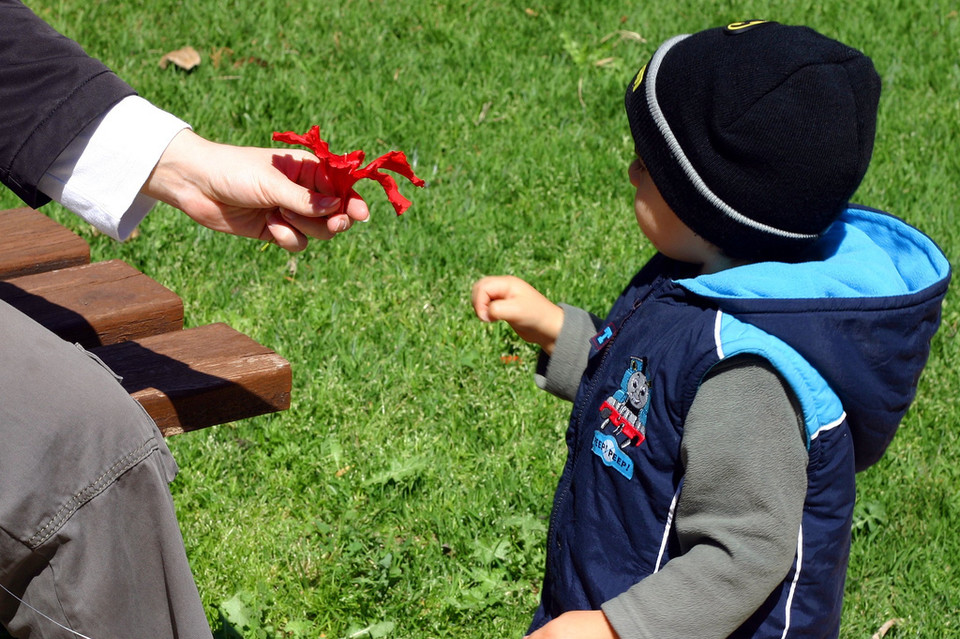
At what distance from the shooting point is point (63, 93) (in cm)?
202

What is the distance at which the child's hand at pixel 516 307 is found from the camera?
230 centimetres

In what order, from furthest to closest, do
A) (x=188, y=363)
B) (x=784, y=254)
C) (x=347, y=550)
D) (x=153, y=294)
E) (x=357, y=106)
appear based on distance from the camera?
(x=357, y=106) < (x=347, y=550) < (x=153, y=294) < (x=188, y=363) < (x=784, y=254)

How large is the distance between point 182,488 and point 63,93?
5.03 feet

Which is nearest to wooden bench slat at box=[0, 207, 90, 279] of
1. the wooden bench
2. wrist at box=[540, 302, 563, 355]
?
the wooden bench

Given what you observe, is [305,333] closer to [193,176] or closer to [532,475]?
[532,475]

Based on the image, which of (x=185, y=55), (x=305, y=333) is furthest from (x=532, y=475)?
(x=185, y=55)

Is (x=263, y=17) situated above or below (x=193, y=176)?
below

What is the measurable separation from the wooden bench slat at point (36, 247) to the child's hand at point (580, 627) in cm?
171

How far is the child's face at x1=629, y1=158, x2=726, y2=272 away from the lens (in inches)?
78.1

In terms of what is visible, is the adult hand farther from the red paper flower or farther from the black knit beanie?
the black knit beanie

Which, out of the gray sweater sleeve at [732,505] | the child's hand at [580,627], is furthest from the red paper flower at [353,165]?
the child's hand at [580,627]

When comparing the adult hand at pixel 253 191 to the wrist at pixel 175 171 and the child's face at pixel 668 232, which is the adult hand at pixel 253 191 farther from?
the child's face at pixel 668 232

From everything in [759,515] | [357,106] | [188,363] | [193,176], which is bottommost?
[357,106]

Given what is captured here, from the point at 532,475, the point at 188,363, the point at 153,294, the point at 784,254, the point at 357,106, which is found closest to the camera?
the point at 784,254
